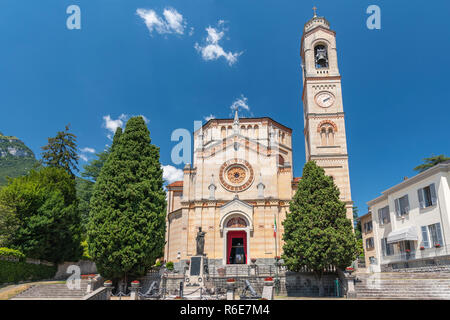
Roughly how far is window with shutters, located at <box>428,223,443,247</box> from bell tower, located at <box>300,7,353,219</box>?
31.6 ft

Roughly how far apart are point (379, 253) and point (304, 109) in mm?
18654

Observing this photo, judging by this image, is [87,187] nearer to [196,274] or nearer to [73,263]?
[73,263]

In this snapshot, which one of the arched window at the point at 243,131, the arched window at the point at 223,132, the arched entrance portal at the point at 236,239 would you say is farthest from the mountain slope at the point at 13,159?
the arched entrance portal at the point at 236,239

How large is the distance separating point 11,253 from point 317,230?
67.8 feet

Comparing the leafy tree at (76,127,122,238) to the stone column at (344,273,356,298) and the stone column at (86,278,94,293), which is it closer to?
the stone column at (86,278,94,293)

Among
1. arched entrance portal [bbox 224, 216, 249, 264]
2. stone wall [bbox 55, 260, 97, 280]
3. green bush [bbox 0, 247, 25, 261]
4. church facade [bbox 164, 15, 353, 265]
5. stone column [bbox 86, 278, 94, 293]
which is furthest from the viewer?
arched entrance portal [bbox 224, 216, 249, 264]

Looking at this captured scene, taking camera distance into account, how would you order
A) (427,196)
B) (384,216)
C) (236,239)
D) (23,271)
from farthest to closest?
(236,239)
(384,216)
(427,196)
(23,271)

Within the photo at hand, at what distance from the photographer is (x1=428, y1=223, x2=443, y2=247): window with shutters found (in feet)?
67.7

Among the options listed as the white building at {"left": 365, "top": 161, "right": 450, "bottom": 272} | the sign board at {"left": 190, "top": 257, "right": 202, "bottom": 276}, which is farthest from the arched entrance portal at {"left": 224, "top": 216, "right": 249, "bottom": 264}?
the white building at {"left": 365, "top": 161, "right": 450, "bottom": 272}

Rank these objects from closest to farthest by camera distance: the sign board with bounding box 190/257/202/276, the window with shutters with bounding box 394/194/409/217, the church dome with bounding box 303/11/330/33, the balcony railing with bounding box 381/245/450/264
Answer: the balcony railing with bounding box 381/245/450/264 < the sign board with bounding box 190/257/202/276 < the window with shutters with bounding box 394/194/409/217 < the church dome with bounding box 303/11/330/33

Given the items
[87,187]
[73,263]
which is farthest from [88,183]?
[73,263]

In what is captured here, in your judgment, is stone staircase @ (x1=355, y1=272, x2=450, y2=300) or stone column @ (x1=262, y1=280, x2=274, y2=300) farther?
stone staircase @ (x1=355, y1=272, x2=450, y2=300)

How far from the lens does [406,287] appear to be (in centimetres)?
1672
